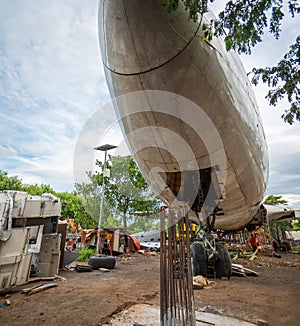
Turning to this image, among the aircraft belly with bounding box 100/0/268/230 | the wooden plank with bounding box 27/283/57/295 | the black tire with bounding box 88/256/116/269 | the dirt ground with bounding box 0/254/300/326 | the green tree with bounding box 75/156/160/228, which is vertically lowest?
the dirt ground with bounding box 0/254/300/326

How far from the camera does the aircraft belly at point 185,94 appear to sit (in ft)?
6.42

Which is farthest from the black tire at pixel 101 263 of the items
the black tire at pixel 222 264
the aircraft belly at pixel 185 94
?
the aircraft belly at pixel 185 94

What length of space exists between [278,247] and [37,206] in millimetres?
16104

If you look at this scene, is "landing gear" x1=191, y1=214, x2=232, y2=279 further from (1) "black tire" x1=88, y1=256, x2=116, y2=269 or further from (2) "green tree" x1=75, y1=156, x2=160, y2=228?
(2) "green tree" x1=75, y1=156, x2=160, y2=228

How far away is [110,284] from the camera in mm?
5340

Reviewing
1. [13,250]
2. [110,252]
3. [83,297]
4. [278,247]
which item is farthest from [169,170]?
[278,247]

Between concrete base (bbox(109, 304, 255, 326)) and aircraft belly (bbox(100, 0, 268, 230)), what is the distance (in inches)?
68.9

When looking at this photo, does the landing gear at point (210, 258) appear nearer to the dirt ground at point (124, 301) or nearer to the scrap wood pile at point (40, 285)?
the dirt ground at point (124, 301)

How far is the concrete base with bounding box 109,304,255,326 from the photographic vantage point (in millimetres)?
2688

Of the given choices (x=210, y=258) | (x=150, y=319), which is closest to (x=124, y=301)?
(x=150, y=319)

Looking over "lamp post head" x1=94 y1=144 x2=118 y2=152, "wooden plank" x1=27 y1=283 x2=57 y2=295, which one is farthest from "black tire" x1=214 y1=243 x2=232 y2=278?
"lamp post head" x1=94 y1=144 x2=118 y2=152

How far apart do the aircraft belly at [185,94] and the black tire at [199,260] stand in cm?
223

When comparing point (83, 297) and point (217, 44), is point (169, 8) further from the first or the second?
point (83, 297)

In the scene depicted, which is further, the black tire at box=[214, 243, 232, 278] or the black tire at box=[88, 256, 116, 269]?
the black tire at box=[88, 256, 116, 269]
